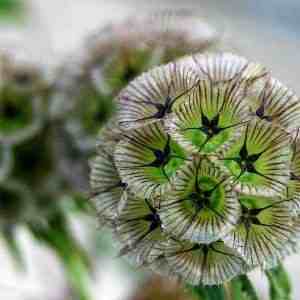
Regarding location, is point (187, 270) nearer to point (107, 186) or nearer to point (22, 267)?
point (107, 186)

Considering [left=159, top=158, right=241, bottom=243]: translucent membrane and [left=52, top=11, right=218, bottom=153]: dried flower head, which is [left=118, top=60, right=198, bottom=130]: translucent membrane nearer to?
[left=159, top=158, right=241, bottom=243]: translucent membrane

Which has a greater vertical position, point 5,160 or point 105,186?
point 5,160

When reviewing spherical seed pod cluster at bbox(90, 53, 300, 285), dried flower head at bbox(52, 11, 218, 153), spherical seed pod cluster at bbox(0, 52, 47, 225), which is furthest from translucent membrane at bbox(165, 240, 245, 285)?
spherical seed pod cluster at bbox(0, 52, 47, 225)

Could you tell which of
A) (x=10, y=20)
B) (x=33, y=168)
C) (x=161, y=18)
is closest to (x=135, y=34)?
(x=161, y=18)

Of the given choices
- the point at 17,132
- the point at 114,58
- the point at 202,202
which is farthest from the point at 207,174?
the point at 17,132

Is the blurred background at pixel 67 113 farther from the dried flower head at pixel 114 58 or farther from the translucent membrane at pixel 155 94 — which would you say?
the translucent membrane at pixel 155 94

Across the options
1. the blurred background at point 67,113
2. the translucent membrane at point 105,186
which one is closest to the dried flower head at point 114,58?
the blurred background at point 67,113

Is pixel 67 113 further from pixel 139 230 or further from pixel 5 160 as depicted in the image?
pixel 139 230

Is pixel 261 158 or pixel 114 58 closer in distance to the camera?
pixel 261 158
